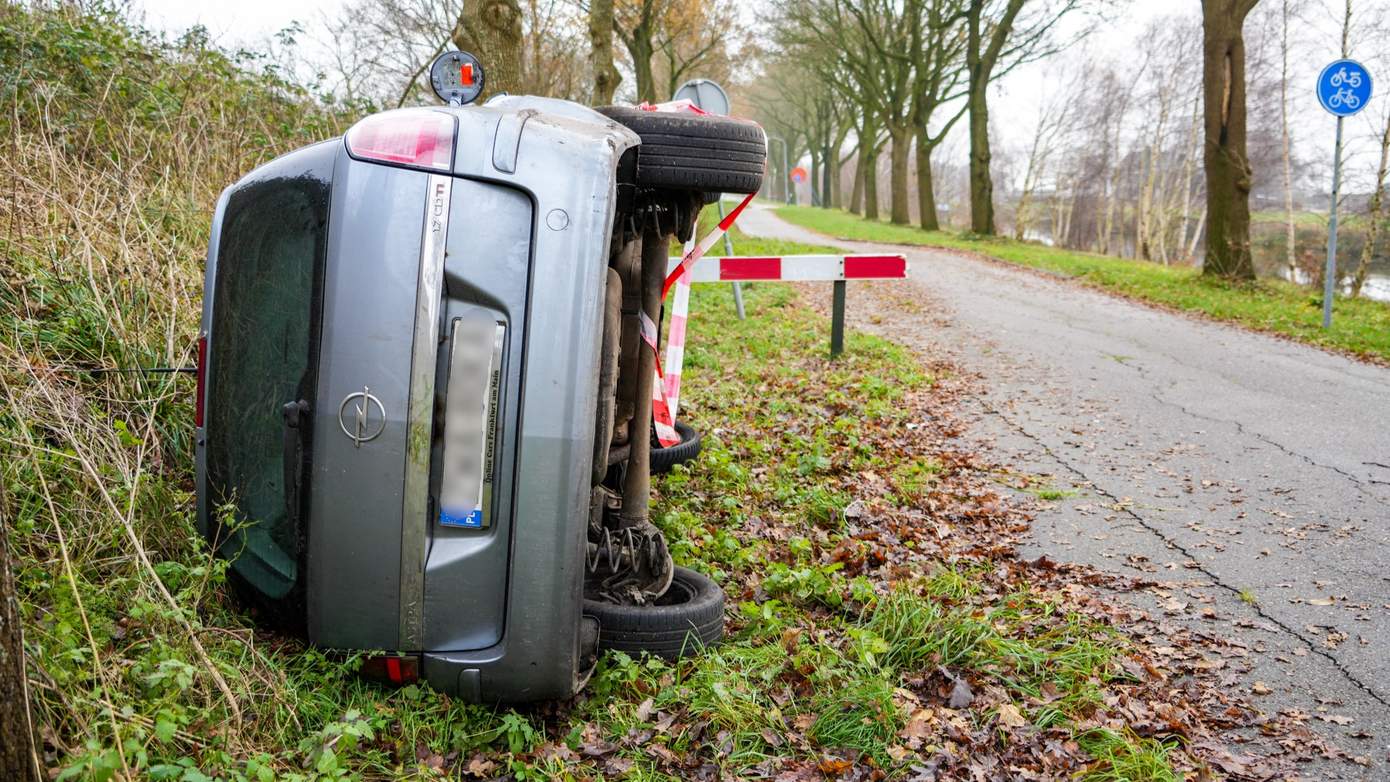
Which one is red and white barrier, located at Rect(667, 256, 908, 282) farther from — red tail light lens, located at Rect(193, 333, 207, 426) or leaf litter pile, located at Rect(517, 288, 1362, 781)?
red tail light lens, located at Rect(193, 333, 207, 426)

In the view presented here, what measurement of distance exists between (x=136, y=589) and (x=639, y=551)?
5.41ft

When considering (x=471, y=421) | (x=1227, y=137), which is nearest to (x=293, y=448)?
(x=471, y=421)

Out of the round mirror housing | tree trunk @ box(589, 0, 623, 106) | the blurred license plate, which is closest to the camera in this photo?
the blurred license plate

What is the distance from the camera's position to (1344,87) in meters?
10.7

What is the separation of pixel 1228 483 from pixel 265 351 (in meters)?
5.12

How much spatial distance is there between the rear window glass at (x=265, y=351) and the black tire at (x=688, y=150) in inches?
43.1

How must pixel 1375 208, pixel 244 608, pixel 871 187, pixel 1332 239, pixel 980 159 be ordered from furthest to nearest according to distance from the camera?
pixel 871 187 < pixel 980 159 < pixel 1375 208 < pixel 1332 239 < pixel 244 608

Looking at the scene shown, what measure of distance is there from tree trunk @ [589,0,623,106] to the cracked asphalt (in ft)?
19.2

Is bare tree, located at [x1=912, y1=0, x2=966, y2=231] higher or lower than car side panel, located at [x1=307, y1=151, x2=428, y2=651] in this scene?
higher

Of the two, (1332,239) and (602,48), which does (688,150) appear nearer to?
(602,48)

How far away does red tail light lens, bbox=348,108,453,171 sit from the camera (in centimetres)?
256

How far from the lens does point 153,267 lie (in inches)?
184

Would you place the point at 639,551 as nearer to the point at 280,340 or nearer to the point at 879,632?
the point at 879,632

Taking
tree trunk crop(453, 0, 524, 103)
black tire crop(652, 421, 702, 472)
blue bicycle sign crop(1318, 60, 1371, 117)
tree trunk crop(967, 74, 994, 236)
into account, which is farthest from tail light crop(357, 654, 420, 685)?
tree trunk crop(967, 74, 994, 236)
